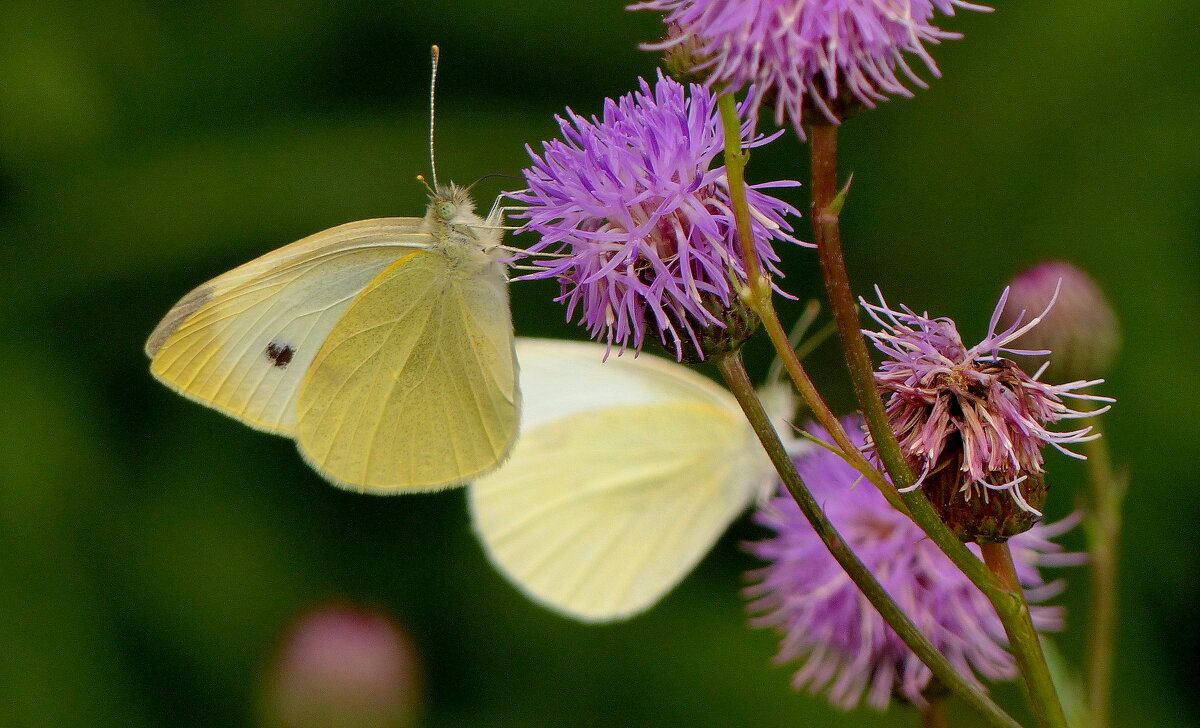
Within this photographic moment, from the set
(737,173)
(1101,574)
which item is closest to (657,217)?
(737,173)

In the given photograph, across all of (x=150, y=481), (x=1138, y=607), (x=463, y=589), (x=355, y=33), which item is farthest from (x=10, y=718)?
(x=1138, y=607)

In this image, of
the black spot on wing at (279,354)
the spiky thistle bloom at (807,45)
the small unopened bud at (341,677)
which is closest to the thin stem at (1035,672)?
the spiky thistle bloom at (807,45)

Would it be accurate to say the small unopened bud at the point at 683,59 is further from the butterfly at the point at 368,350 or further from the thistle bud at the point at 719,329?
the butterfly at the point at 368,350

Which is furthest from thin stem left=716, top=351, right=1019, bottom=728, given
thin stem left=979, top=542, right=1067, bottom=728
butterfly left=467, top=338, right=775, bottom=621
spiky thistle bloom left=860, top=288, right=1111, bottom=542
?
butterfly left=467, top=338, right=775, bottom=621

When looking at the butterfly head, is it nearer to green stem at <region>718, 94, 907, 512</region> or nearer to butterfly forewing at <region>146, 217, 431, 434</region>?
butterfly forewing at <region>146, 217, 431, 434</region>

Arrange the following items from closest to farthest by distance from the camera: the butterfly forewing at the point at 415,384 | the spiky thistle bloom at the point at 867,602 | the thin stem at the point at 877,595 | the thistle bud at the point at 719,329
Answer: the thin stem at the point at 877,595, the thistle bud at the point at 719,329, the spiky thistle bloom at the point at 867,602, the butterfly forewing at the point at 415,384

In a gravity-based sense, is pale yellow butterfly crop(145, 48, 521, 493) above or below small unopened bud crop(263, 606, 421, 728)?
above

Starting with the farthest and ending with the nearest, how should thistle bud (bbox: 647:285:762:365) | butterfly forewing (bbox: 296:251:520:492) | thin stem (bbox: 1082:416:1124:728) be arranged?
butterfly forewing (bbox: 296:251:520:492), thin stem (bbox: 1082:416:1124:728), thistle bud (bbox: 647:285:762:365)
